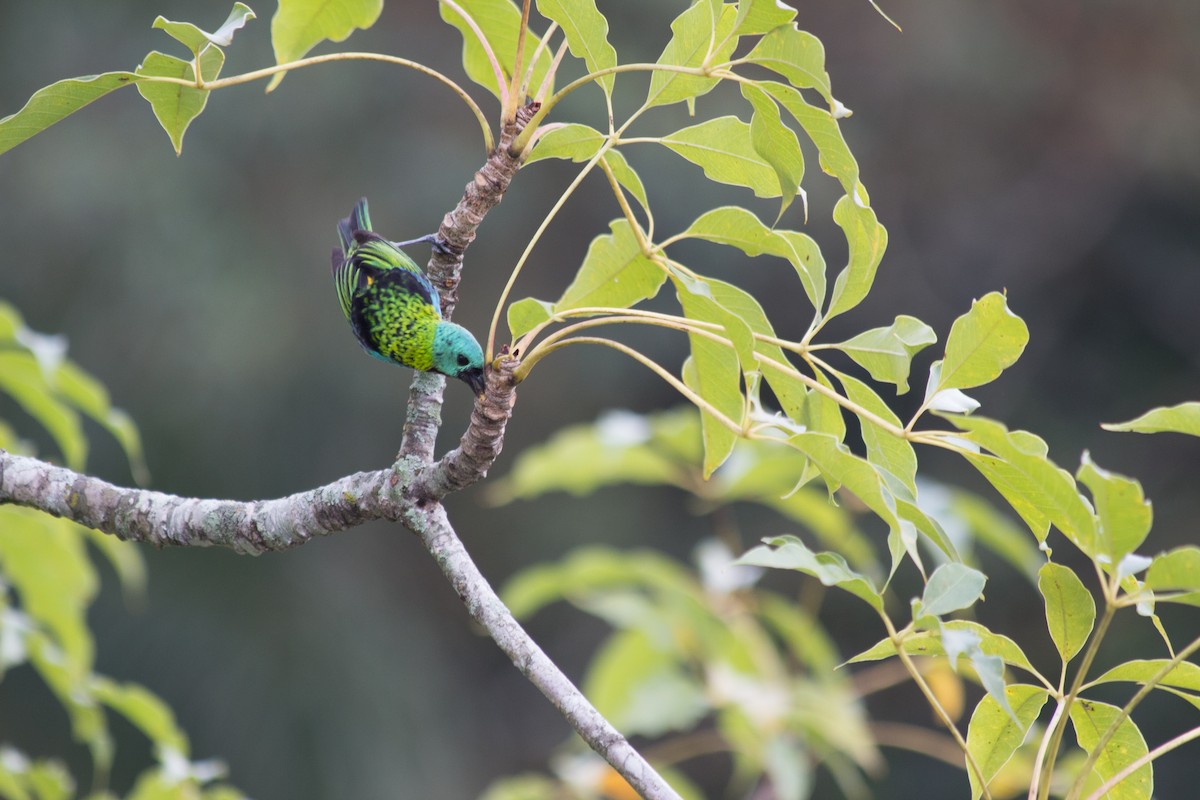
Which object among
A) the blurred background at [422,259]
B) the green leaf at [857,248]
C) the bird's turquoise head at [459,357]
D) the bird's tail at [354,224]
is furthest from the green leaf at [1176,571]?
the blurred background at [422,259]

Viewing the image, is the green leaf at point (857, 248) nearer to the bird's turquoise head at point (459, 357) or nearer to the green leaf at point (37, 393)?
the bird's turquoise head at point (459, 357)

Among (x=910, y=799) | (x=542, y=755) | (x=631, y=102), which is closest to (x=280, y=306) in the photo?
(x=631, y=102)

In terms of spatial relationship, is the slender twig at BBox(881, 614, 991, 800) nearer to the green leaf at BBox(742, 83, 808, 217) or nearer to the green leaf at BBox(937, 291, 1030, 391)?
the green leaf at BBox(937, 291, 1030, 391)

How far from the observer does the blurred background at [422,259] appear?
755 cm

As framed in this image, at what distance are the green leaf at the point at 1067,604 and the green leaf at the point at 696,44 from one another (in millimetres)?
543

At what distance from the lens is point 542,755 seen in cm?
900

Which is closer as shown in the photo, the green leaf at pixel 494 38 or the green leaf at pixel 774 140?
the green leaf at pixel 774 140

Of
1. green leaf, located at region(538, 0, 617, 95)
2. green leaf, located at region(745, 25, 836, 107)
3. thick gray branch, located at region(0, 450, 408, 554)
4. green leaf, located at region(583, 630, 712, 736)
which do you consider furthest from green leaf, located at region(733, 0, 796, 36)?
green leaf, located at region(583, 630, 712, 736)

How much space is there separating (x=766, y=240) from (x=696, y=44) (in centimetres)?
21

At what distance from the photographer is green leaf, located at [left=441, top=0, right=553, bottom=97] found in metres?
1.25

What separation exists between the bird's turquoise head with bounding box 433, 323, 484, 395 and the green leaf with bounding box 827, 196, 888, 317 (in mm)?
751

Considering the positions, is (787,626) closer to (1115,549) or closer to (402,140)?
(1115,549)

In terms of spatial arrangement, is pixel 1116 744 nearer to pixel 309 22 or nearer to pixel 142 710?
pixel 309 22

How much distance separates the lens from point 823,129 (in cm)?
101
